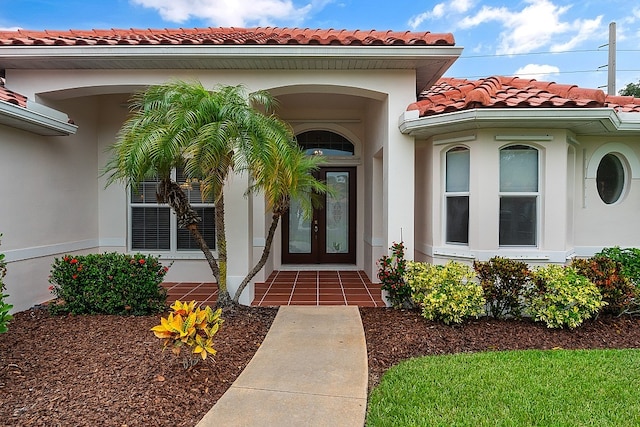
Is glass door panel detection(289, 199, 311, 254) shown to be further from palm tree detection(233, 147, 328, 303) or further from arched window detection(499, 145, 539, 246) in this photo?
arched window detection(499, 145, 539, 246)

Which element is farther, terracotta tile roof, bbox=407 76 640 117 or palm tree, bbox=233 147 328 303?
terracotta tile roof, bbox=407 76 640 117

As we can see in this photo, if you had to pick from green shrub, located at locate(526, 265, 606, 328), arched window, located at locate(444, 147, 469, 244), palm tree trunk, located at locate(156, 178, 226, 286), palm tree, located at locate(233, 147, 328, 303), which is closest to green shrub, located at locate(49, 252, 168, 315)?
palm tree trunk, located at locate(156, 178, 226, 286)

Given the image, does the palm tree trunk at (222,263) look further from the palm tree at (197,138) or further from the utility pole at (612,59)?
the utility pole at (612,59)

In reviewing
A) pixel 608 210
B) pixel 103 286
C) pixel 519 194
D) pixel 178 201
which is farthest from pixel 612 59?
pixel 103 286

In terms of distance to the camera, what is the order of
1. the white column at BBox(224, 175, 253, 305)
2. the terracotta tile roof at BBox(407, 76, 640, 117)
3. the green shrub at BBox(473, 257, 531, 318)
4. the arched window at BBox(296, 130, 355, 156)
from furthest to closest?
1. the arched window at BBox(296, 130, 355, 156)
2. the white column at BBox(224, 175, 253, 305)
3. the terracotta tile roof at BBox(407, 76, 640, 117)
4. the green shrub at BBox(473, 257, 531, 318)

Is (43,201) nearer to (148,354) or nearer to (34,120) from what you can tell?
(34,120)

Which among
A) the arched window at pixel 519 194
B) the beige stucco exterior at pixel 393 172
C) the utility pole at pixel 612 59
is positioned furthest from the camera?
the utility pole at pixel 612 59

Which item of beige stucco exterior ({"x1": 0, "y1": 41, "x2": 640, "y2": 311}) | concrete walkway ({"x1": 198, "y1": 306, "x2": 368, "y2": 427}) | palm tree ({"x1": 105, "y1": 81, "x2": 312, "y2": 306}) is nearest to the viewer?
concrete walkway ({"x1": 198, "y1": 306, "x2": 368, "y2": 427})

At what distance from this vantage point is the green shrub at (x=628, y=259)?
228 inches

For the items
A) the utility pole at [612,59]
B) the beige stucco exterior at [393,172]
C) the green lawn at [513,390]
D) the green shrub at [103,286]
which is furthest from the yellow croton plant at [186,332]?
the utility pole at [612,59]

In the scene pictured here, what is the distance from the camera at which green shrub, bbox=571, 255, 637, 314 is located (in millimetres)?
5293

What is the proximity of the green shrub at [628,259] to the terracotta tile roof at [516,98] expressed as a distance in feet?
8.57

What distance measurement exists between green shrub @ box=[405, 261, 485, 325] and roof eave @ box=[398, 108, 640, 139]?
2293 mm

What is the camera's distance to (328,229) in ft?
32.2
